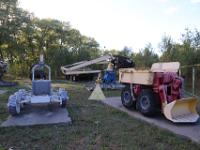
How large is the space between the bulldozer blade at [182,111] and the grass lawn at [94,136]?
67 centimetres

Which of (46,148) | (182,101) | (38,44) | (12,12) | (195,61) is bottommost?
(46,148)

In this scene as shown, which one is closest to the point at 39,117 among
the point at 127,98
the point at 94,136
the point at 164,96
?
the point at 94,136

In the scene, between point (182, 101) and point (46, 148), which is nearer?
point (46, 148)

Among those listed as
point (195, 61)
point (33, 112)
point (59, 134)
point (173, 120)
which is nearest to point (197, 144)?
point (173, 120)

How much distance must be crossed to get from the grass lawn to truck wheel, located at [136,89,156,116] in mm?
527

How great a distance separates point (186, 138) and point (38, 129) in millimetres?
3162

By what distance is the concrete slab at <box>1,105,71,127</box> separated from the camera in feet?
24.8

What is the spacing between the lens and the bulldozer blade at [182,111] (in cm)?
770

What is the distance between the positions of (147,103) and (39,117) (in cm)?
288

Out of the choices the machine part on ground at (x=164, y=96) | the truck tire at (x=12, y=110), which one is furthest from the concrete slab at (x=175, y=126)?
the truck tire at (x=12, y=110)

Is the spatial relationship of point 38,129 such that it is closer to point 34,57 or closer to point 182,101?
point 182,101

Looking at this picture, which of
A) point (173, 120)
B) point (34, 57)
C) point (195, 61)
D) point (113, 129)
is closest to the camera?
point (113, 129)

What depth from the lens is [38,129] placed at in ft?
23.2

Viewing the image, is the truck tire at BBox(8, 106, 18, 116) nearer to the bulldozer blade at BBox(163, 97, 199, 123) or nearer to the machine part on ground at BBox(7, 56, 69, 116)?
the machine part on ground at BBox(7, 56, 69, 116)
